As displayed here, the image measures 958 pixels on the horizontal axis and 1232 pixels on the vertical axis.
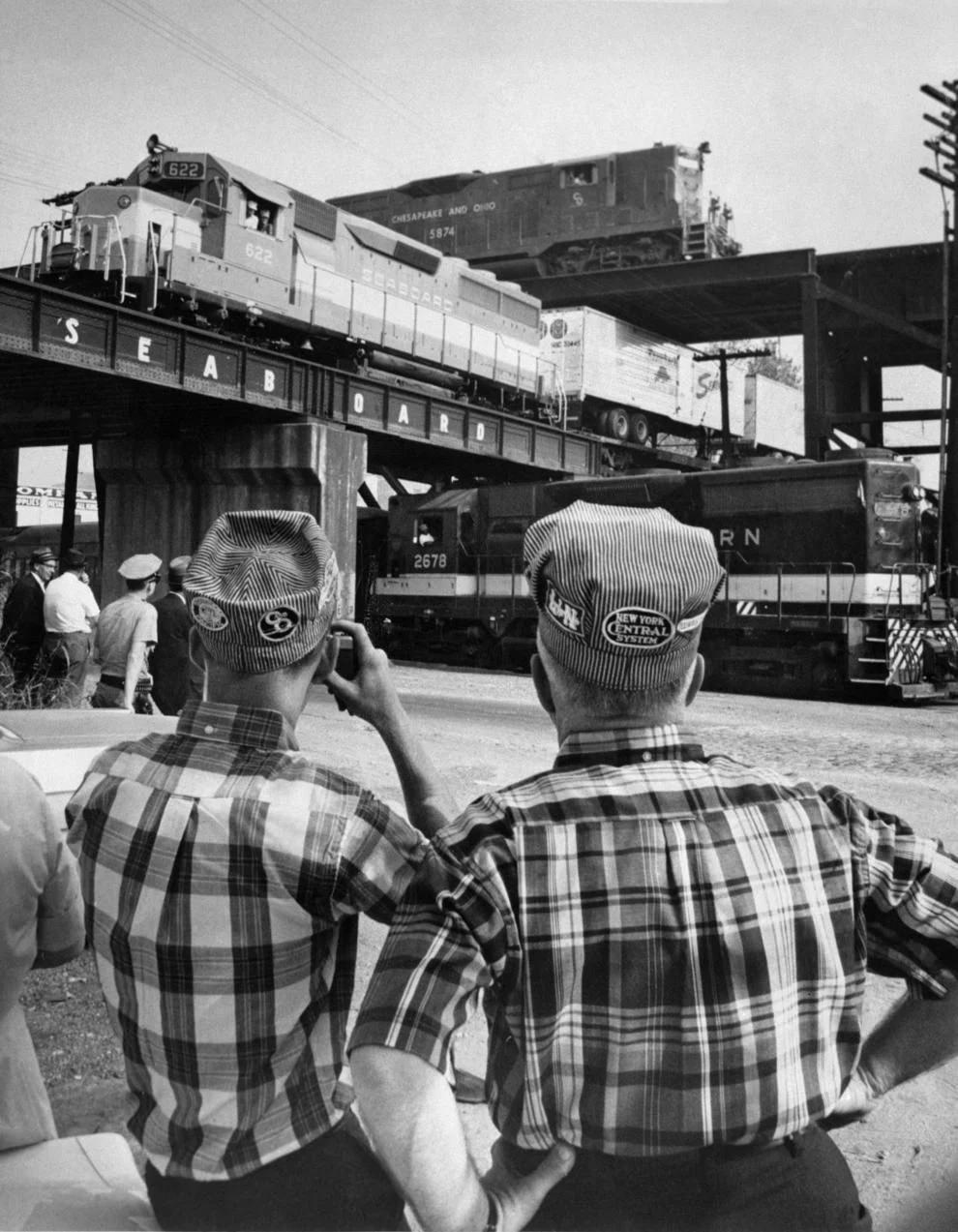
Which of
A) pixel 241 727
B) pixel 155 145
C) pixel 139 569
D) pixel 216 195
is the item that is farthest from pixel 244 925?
pixel 216 195

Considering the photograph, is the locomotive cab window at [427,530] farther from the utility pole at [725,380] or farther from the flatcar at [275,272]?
the utility pole at [725,380]

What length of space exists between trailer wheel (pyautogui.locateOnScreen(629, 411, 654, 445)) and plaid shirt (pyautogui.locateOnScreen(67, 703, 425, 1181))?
1207 inches

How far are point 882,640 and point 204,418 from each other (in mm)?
12282

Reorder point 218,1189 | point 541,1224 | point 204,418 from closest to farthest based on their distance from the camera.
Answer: point 541,1224
point 218,1189
point 204,418

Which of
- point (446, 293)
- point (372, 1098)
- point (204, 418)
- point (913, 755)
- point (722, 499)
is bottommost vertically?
point (913, 755)

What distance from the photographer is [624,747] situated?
1.53 meters

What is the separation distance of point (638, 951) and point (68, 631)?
9.26 meters

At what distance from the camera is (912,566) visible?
57.0 ft

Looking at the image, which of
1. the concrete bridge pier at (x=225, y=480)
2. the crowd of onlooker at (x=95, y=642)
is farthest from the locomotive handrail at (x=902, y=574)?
the crowd of onlooker at (x=95, y=642)

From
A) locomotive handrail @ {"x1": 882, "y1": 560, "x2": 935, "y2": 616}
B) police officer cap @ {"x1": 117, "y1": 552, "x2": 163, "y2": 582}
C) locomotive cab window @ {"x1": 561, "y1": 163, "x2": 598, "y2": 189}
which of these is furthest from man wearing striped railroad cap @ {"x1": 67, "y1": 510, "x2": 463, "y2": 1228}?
locomotive cab window @ {"x1": 561, "y1": 163, "x2": 598, "y2": 189}

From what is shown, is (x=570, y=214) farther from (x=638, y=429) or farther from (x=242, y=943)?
(x=242, y=943)

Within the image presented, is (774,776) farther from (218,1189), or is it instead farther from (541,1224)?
(218,1189)

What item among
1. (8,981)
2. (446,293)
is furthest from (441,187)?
(8,981)

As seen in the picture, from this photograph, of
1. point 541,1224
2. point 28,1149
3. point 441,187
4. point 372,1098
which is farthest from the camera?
point 441,187
